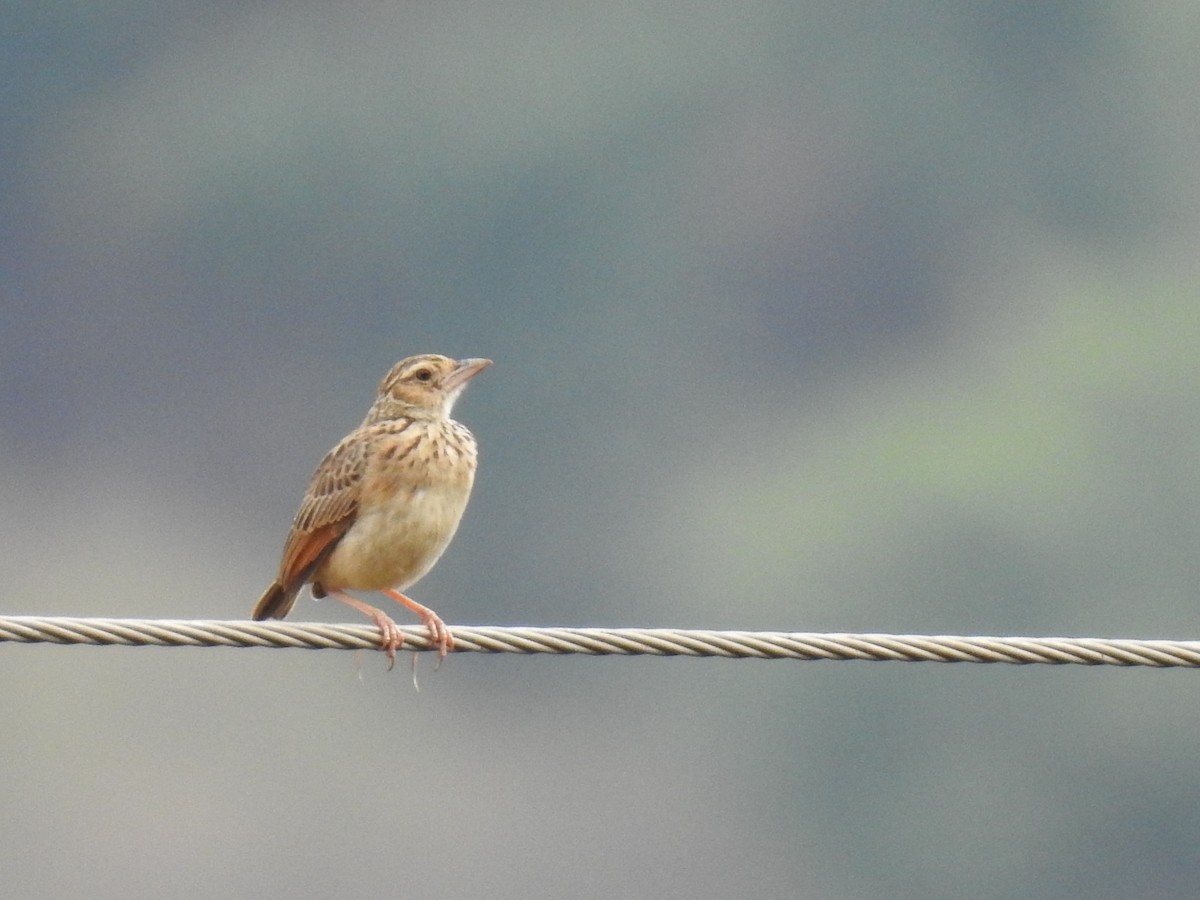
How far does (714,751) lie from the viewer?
93.2 meters

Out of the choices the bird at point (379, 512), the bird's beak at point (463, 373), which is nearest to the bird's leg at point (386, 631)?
the bird at point (379, 512)

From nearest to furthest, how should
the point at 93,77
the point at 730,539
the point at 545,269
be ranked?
1. the point at 730,539
2. the point at 545,269
3. the point at 93,77

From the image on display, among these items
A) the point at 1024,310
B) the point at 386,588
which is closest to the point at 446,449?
the point at 386,588

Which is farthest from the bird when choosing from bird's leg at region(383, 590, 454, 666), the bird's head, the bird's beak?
bird's leg at region(383, 590, 454, 666)

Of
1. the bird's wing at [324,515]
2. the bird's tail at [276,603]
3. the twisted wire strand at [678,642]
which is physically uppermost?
the bird's wing at [324,515]

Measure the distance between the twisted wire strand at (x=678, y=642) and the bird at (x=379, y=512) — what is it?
8.08 ft

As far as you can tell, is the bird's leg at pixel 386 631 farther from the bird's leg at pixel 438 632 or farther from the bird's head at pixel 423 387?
the bird's head at pixel 423 387

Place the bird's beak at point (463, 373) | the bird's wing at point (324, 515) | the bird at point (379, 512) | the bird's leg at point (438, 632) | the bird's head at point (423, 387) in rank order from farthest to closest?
the bird's beak at point (463, 373), the bird's head at point (423, 387), the bird's wing at point (324, 515), the bird at point (379, 512), the bird's leg at point (438, 632)

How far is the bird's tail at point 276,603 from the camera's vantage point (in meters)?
11.7

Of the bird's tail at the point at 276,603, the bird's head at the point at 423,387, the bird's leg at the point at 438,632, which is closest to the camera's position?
the bird's leg at the point at 438,632

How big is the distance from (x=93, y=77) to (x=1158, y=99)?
62.7m

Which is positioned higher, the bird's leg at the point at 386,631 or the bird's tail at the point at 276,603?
the bird's tail at the point at 276,603

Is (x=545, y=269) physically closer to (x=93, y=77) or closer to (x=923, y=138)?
(x=923, y=138)

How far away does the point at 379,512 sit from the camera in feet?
37.3
